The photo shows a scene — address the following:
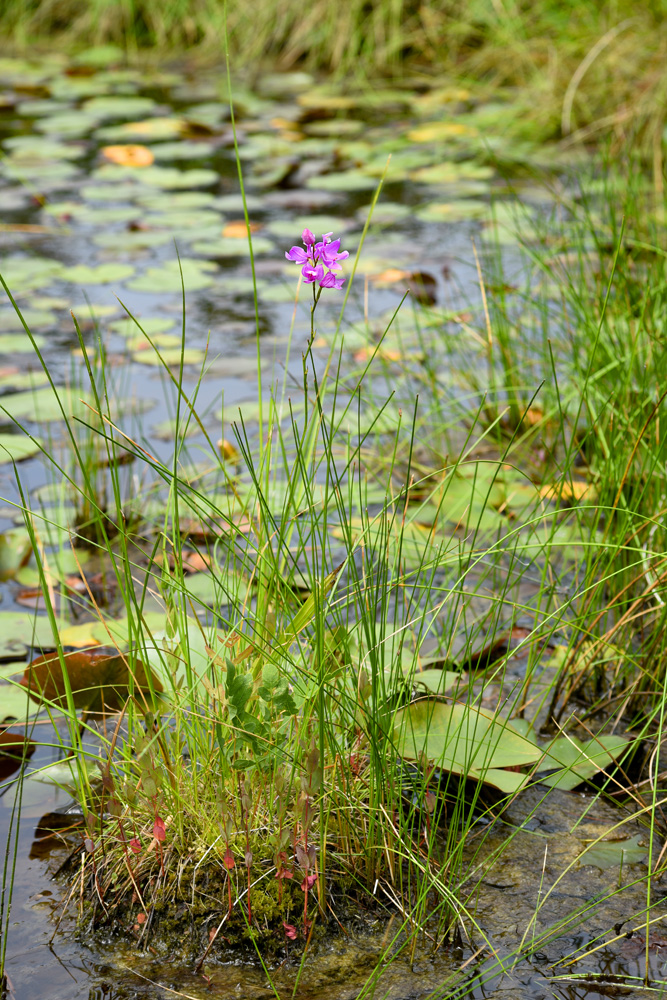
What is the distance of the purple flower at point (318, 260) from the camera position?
85cm

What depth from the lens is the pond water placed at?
0.93 metres

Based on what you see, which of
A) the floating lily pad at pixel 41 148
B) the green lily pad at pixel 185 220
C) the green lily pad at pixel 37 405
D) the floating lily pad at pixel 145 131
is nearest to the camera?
the green lily pad at pixel 37 405

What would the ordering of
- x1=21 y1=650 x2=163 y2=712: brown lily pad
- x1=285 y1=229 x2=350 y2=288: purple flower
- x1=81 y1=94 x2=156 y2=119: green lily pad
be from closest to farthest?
x1=285 y1=229 x2=350 y2=288: purple flower → x1=21 y1=650 x2=163 y2=712: brown lily pad → x1=81 y1=94 x2=156 y2=119: green lily pad

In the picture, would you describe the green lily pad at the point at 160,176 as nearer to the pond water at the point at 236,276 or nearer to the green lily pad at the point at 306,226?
the pond water at the point at 236,276

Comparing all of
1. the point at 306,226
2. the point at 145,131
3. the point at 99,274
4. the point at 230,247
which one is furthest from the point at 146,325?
the point at 145,131

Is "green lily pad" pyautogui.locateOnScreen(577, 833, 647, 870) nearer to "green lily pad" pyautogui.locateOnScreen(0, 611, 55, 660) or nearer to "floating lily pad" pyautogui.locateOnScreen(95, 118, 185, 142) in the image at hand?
"green lily pad" pyautogui.locateOnScreen(0, 611, 55, 660)

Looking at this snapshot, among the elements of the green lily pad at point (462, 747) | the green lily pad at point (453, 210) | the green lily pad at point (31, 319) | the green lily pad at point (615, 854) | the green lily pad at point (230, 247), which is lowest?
the green lily pad at point (615, 854)

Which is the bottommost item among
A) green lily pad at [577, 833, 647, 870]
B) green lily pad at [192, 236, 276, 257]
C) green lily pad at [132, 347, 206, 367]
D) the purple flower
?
green lily pad at [577, 833, 647, 870]

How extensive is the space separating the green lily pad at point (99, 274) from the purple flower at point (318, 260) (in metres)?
2.04

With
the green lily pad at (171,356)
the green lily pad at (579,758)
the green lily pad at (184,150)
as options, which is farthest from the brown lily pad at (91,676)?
the green lily pad at (184,150)

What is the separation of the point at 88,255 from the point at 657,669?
2365 mm

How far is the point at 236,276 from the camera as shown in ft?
9.46

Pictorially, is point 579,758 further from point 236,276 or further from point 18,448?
point 236,276

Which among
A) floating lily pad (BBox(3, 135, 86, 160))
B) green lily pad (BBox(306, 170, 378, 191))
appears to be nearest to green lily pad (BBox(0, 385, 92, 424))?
green lily pad (BBox(306, 170, 378, 191))
